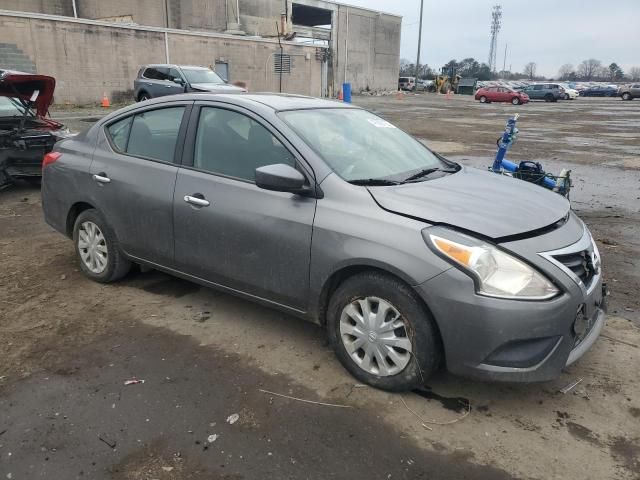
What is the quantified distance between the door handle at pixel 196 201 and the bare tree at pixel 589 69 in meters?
140

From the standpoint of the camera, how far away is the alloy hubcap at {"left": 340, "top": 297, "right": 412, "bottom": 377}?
2996 millimetres

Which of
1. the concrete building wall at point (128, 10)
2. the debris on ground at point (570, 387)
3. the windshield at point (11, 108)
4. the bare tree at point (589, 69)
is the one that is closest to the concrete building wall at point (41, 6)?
the concrete building wall at point (128, 10)

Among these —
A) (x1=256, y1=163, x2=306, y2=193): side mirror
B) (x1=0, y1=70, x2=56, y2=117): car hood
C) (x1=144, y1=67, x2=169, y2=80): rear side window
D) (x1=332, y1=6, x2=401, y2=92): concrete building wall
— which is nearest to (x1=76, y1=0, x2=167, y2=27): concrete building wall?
(x1=144, y1=67, x2=169, y2=80): rear side window

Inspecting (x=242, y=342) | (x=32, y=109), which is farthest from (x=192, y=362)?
(x=32, y=109)

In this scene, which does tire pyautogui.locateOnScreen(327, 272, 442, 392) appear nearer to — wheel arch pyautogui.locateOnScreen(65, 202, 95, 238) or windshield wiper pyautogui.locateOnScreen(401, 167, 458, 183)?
windshield wiper pyautogui.locateOnScreen(401, 167, 458, 183)

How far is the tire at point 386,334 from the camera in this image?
9.51ft

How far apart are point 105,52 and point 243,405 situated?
26551 millimetres

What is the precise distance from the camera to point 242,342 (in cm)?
373

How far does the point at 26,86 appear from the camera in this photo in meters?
7.83

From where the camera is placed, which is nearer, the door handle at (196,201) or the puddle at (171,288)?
the door handle at (196,201)

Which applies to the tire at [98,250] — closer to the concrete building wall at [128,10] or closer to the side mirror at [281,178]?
the side mirror at [281,178]

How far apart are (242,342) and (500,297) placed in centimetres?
184

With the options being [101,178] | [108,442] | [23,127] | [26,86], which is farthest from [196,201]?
[23,127]

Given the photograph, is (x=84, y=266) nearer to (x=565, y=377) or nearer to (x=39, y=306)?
(x=39, y=306)
